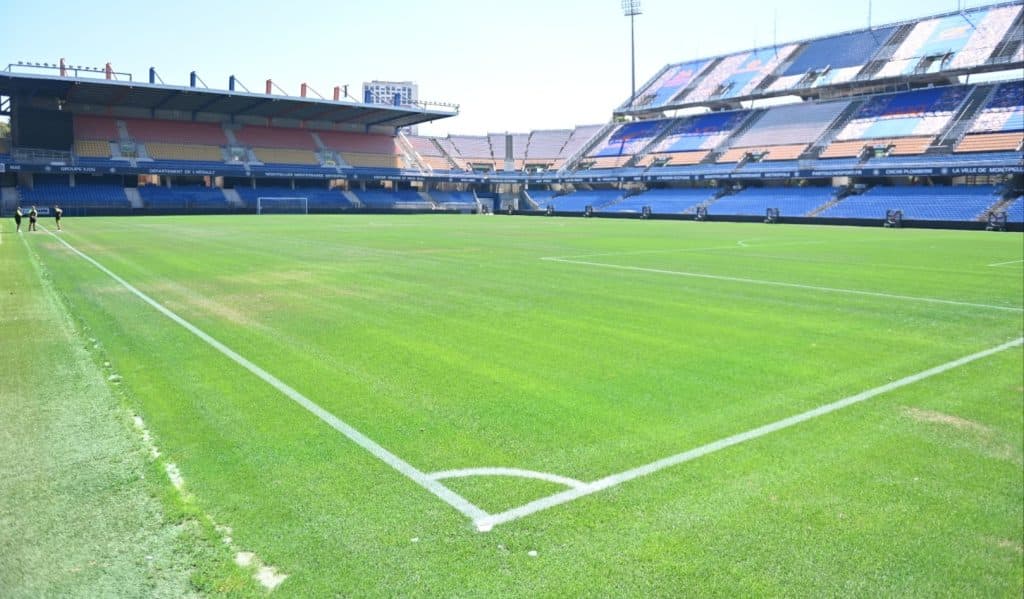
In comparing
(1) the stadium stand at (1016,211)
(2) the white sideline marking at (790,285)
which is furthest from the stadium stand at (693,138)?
(2) the white sideline marking at (790,285)

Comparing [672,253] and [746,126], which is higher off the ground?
[746,126]

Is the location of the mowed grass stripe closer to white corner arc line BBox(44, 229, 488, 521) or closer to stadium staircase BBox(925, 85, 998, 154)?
white corner arc line BBox(44, 229, 488, 521)

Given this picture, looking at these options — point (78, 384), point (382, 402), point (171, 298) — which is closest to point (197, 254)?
point (171, 298)

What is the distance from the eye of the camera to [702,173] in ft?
204

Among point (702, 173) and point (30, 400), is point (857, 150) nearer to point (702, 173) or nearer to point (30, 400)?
point (702, 173)

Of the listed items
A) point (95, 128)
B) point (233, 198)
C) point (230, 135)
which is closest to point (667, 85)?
point (230, 135)

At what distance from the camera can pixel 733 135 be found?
219ft

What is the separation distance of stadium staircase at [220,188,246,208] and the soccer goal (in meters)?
1.50

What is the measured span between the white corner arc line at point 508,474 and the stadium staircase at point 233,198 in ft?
209

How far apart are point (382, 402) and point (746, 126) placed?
67.6m

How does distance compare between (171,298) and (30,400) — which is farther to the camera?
(171,298)

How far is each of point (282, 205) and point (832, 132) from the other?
1950 inches

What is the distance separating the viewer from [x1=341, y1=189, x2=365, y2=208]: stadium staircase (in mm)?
69438

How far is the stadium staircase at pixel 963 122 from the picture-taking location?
50375 millimetres
